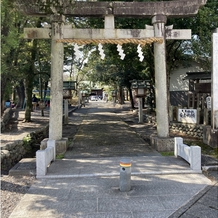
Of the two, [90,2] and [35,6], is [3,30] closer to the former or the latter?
[35,6]

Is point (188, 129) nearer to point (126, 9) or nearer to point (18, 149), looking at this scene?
point (126, 9)

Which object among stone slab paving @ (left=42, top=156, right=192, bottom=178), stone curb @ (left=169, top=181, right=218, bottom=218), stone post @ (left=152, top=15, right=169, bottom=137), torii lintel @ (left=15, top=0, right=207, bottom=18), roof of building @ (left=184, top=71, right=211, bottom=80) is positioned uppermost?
torii lintel @ (left=15, top=0, right=207, bottom=18)

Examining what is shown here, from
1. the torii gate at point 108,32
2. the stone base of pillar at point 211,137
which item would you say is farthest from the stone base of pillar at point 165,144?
the stone base of pillar at point 211,137

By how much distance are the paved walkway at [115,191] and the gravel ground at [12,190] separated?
158mm

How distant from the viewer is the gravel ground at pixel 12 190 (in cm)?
482

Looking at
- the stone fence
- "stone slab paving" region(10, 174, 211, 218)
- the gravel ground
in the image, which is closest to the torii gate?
the gravel ground

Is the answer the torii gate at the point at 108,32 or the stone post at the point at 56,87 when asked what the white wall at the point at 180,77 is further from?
the stone post at the point at 56,87

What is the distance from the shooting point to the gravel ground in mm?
4816

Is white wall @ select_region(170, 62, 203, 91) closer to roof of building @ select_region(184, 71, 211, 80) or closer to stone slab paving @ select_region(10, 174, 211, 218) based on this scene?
roof of building @ select_region(184, 71, 211, 80)

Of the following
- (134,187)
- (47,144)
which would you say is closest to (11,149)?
(47,144)

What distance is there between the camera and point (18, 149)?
10.1 m

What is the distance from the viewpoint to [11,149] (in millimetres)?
9578

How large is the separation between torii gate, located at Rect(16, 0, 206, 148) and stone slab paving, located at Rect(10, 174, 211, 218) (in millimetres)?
3177

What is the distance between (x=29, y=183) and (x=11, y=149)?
3991 millimetres
